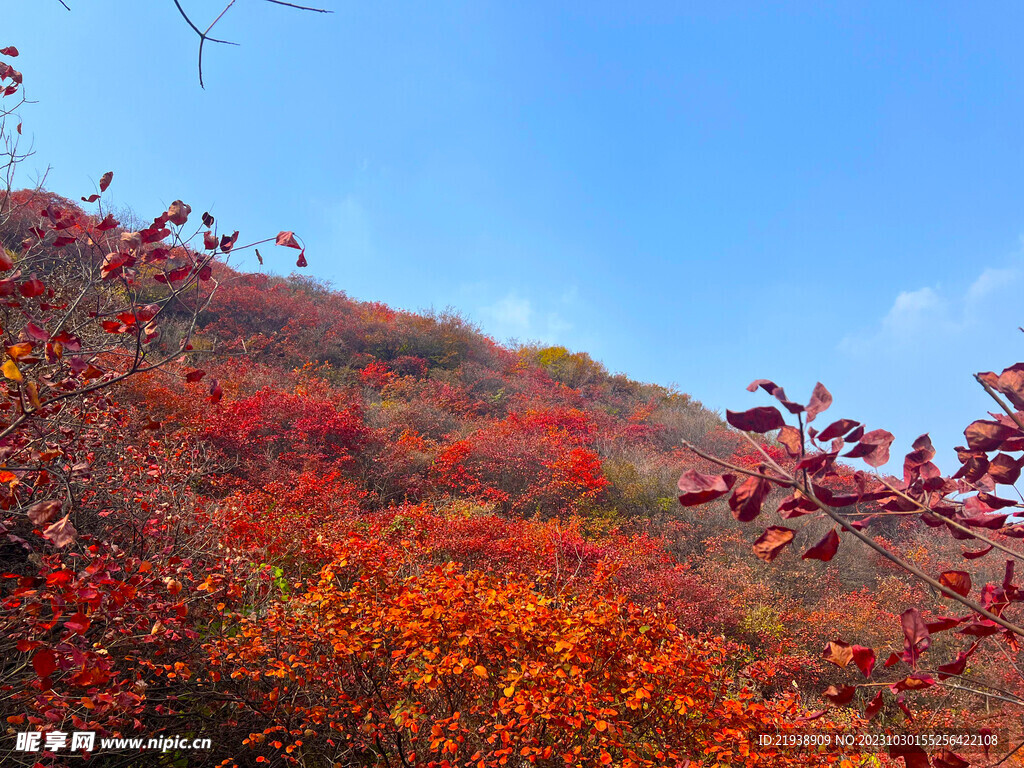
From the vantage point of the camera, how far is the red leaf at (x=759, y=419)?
0.73 m

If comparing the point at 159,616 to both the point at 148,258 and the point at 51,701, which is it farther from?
the point at 148,258

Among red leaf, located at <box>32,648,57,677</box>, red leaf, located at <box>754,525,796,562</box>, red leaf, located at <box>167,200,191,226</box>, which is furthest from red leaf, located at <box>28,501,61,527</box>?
red leaf, located at <box>754,525,796,562</box>

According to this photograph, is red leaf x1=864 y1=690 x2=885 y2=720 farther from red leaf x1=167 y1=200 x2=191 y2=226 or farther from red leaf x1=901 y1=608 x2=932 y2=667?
red leaf x1=167 y1=200 x2=191 y2=226

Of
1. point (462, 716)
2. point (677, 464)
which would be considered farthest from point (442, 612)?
point (677, 464)

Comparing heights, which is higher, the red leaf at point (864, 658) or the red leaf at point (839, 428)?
the red leaf at point (839, 428)

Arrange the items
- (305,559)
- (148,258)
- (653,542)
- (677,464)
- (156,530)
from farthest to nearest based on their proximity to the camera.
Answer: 1. (677,464)
2. (653,542)
3. (305,559)
4. (156,530)
5. (148,258)

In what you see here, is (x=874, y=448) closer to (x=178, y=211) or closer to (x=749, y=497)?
(x=749, y=497)

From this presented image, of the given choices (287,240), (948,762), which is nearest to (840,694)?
(948,762)

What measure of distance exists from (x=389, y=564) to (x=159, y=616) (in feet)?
4.96

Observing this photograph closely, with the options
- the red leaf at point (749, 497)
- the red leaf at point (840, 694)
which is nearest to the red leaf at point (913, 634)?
the red leaf at point (840, 694)

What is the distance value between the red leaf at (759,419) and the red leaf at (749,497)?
90mm

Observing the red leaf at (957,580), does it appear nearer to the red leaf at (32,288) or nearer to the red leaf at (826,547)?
the red leaf at (826,547)

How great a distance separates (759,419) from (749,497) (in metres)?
0.12

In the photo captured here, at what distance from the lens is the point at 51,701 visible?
6.98 feet
